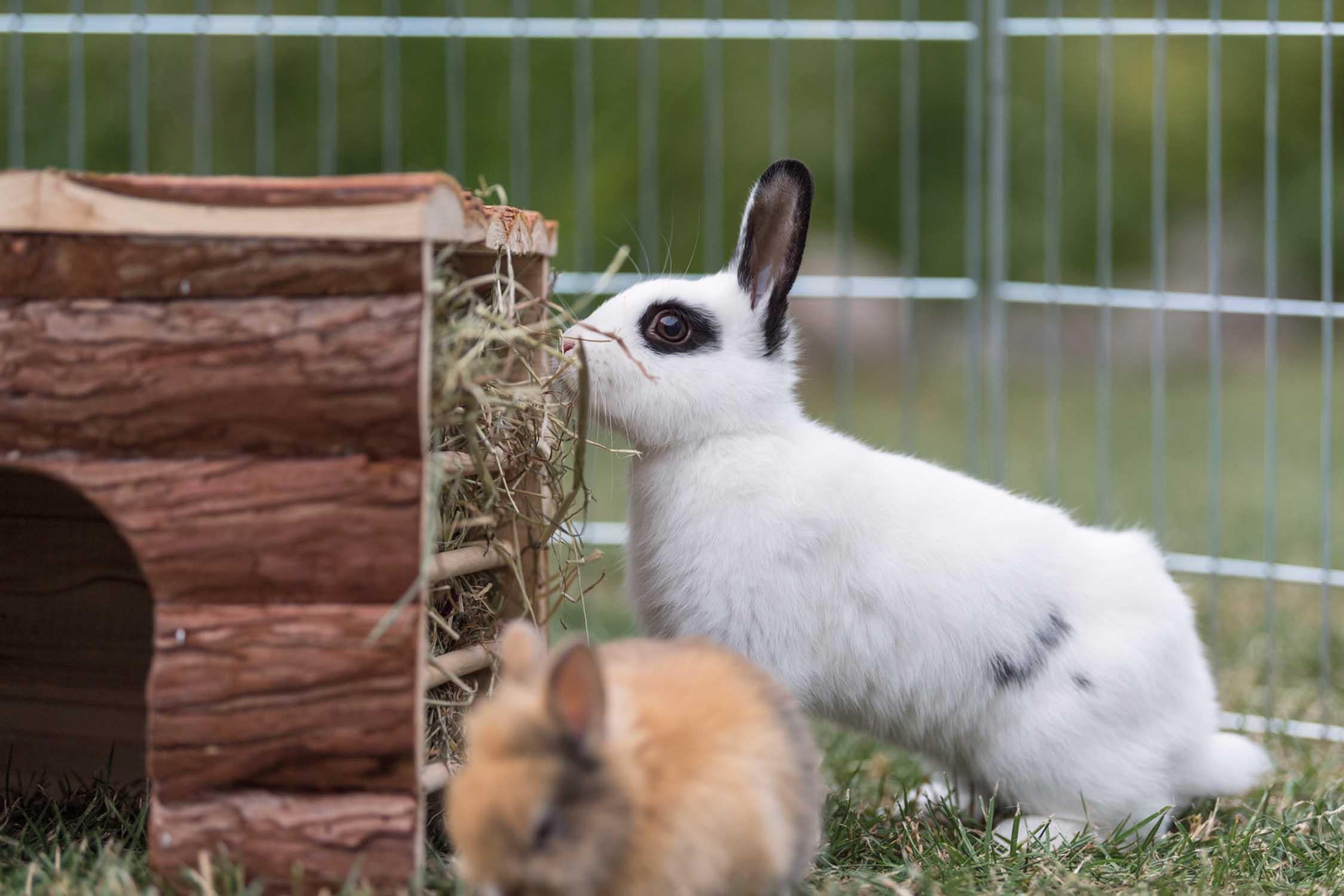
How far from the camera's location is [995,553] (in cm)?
287

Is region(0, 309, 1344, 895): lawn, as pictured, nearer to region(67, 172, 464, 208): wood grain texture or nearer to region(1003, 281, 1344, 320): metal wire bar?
region(1003, 281, 1344, 320): metal wire bar

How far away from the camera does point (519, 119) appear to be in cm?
622

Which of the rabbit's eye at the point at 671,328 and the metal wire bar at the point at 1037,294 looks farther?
the metal wire bar at the point at 1037,294

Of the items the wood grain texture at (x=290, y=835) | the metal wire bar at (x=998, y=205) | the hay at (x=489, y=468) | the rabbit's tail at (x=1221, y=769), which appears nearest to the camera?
the wood grain texture at (x=290, y=835)

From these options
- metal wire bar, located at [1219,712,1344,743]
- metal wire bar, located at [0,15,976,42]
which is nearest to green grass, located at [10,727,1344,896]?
metal wire bar, located at [1219,712,1344,743]

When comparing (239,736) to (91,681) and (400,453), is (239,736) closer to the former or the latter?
(400,453)

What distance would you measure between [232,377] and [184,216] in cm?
26

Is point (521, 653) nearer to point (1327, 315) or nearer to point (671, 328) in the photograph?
point (671, 328)

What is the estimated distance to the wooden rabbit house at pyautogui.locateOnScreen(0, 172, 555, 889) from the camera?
215 centimetres

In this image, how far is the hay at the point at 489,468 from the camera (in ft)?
8.32

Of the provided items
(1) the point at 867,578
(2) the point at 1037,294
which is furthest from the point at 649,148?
(1) the point at 867,578

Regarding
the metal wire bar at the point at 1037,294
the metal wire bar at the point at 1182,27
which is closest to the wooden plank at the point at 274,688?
the metal wire bar at the point at 1037,294

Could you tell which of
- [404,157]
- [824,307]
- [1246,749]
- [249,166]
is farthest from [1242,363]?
[1246,749]

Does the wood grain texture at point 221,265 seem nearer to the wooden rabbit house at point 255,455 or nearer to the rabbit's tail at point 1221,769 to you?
the wooden rabbit house at point 255,455
